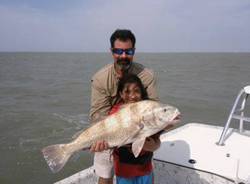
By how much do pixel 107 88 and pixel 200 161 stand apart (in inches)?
75.8

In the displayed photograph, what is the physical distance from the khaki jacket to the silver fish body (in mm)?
468

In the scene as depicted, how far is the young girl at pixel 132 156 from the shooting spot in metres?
2.96

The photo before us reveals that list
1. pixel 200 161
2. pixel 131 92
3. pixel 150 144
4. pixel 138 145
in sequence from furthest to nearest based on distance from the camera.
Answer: pixel 200 161 → pixel 131 92 → pixel 150 144 → pixel 138 145

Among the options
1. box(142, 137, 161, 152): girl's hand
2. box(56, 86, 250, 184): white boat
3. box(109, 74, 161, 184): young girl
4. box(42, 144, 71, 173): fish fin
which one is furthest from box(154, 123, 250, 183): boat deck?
box(42, 144, 71, 173): fish fin

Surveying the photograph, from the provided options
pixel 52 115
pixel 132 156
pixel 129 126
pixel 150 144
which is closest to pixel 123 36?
pixel 129 126

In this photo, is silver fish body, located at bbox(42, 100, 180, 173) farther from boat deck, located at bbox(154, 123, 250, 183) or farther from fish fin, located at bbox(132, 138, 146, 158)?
boat deck, located at bbox(154, 123, 250, 183)

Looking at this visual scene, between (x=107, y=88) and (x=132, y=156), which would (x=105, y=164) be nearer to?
(x=132, y=156)

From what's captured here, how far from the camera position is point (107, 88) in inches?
128

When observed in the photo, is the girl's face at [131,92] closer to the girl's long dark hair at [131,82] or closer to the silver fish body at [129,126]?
the girl's long dark hair at [131,82]

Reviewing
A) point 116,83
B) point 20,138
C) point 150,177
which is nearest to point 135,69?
point 116,83

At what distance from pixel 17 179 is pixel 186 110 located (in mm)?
8878

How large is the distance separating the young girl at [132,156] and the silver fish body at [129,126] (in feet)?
1.06

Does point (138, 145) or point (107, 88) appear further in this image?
point (107, 88)

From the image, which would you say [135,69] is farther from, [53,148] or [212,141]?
[212,141]
